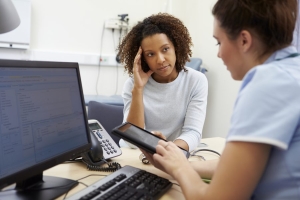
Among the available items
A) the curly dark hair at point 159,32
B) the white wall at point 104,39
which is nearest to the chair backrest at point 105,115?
the curly dark hair at point 159,32

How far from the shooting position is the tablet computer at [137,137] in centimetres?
94

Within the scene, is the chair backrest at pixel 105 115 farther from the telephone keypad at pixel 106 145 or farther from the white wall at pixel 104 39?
the white wall at pixel 104 39

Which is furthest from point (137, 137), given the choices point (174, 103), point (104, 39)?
point (104, 39)

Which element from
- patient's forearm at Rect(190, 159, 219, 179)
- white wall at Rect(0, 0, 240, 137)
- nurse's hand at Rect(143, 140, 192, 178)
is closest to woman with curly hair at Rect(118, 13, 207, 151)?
patient's forearm at Rect(190, 159, 219, 179)

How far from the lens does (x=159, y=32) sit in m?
1.55

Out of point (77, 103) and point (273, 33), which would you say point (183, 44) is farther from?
point (273, 33)

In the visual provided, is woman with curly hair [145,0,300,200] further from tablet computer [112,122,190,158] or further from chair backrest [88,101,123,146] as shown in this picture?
chair backrest [88,101,123,146]

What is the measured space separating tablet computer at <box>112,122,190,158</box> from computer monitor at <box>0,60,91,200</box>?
12cm

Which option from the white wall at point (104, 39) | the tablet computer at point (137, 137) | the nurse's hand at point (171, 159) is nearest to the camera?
the nurse's hand at point (171, 159)

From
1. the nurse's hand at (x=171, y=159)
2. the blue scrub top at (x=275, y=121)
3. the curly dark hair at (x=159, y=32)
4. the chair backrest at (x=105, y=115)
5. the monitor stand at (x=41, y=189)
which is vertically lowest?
the chair backrest at (x=105, y=115)

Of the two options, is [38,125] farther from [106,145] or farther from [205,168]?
[205,168]

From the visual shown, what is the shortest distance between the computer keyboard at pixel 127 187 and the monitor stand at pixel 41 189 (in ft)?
0.33

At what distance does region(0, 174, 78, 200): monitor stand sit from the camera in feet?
2.64

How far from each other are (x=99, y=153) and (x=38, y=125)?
1.08 feet
